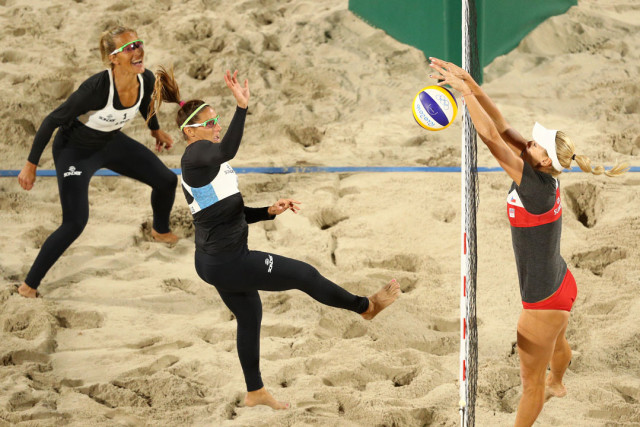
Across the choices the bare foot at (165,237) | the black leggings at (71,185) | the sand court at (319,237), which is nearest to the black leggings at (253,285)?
the sand court at (319,237)

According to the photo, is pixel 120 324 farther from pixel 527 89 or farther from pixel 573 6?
pixel 573 6

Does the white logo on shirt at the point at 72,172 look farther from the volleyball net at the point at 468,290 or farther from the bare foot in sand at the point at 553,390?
the bare foot in sand at the point at 553,390

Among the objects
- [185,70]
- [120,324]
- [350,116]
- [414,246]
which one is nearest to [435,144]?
[350,116]

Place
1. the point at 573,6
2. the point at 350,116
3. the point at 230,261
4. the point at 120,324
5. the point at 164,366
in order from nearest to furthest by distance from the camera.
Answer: the point at 230,261 < the point at 164,366 < the point at 120,324 < the point at 350,116 < the point at 573,6

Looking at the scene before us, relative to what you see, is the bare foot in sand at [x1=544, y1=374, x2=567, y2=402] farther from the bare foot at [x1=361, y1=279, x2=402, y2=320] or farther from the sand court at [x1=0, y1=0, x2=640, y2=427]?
the bare foot at [x1=361, y1=279, x2=402, y2=320]

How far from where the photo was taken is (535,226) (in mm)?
4051

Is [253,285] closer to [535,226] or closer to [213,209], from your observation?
[213,209]

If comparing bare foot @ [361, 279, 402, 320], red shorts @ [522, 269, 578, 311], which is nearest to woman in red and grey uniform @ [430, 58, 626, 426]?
red shorts @ [522, 269, 578, 311]

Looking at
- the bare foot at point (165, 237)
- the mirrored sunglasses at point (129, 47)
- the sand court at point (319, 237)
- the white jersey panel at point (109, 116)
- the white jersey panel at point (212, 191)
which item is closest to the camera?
the white jersey panel at point (212, 191)

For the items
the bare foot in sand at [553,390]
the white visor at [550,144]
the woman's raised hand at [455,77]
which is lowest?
the bare foot in sand at [553,390]

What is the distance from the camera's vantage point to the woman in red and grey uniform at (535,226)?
393cm

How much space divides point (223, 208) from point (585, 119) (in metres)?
4.56

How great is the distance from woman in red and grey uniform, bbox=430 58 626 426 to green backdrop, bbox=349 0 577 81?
4206 mm

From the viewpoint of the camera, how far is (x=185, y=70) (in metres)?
8.66
